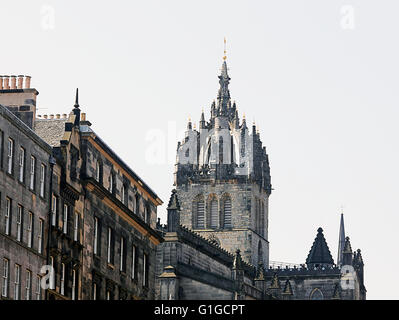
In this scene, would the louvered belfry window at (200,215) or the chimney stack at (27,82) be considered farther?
the louvered belfry window at (200,215)

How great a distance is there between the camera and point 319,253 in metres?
163

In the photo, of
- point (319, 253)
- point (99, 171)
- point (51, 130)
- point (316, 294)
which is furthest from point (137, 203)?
point (319, 253)

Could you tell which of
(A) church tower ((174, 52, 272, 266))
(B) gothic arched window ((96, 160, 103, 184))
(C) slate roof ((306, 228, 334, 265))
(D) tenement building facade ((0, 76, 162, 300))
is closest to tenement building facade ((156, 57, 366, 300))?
(A) church tower ((174, 52, 272, 266))

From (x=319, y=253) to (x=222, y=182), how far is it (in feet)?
80.6

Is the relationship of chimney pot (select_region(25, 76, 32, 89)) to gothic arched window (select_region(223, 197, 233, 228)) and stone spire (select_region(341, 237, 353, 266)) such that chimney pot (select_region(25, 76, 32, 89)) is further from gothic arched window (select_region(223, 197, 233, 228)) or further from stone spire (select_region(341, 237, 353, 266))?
stone spire (select_region(341, 237, 353, 266))

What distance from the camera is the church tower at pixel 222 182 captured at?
144 m

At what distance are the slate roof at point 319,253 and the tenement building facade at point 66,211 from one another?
314ft

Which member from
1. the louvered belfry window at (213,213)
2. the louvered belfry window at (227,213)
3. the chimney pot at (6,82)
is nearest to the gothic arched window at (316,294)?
the louvered belfry window at (227,213)

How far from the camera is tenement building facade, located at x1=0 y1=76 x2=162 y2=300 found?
154 feet

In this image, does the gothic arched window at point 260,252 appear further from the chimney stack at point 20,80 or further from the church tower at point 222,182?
the chimney stack at point 20,80

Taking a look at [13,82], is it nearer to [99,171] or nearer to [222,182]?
[99,171]

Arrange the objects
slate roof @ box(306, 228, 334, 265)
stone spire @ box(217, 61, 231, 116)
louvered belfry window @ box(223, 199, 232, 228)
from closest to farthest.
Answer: louvered belfry window @ box(223, 199, 232, 228) → stone spire @ box(217, 61, 231, 116) → slate roof @ box(306, 228, 334, 265)

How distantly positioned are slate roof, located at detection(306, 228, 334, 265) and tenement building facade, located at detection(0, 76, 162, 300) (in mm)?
95644
